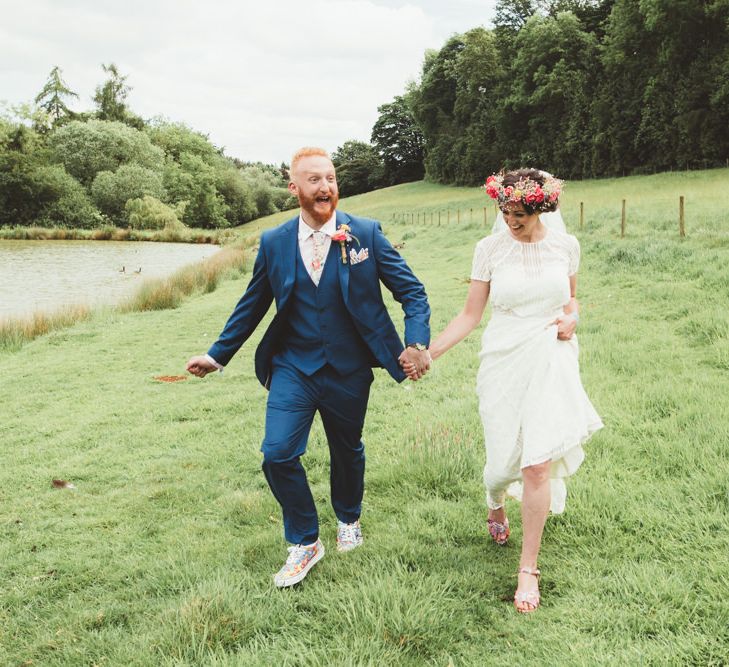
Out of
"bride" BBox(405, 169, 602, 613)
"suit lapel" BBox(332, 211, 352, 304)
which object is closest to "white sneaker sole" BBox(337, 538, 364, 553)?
"bride" BBox(405, 169, 602, 613)

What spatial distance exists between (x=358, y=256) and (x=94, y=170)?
6656cm

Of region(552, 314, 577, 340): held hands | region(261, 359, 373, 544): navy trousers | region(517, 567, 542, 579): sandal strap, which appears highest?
region(552, 314, 577, 340): held hands

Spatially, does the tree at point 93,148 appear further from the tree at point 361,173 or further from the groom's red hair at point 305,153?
the groom's red hair at point 305,153

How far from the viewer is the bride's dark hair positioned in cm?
327

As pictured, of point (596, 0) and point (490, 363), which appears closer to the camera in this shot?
point (490, 363)

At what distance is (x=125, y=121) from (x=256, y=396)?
7780cm

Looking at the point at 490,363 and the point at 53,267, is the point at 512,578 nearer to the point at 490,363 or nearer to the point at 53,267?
the point at 490,363

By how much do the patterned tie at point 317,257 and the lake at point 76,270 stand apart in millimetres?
16116

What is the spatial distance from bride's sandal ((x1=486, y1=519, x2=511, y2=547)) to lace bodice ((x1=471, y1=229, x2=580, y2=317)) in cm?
130

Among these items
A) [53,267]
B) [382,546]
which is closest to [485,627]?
[382,546]

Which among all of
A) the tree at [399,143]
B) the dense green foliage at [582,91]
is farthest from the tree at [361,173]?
the dense green foliage at [582,91]

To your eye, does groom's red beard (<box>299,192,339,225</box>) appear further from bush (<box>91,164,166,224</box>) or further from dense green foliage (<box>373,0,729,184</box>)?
bush (<box>91,164,166,224</box>)

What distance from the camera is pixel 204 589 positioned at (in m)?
3.29

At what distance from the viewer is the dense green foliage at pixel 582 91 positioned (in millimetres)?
44938
